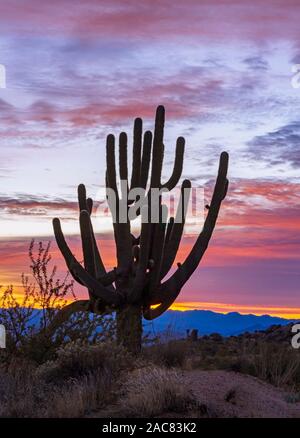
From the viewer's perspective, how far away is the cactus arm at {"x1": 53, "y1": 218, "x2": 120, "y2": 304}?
18031mm

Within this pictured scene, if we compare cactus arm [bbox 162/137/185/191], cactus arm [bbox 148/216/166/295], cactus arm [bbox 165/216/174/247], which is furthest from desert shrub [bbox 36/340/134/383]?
cactus arm [bbox 162/137/185/191]

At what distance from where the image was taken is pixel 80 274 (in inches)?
707

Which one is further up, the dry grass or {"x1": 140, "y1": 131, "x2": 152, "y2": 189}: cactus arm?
{"x1": 140, "y1": 131, "x2": 152, "y2": 189}: cactus arm

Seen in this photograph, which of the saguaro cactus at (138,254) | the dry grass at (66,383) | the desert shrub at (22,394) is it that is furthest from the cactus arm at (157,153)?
the desert shrub at (22,394)

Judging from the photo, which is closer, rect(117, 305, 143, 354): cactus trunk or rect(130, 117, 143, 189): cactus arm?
rect(117, 305, 143, 354): cactus trunk

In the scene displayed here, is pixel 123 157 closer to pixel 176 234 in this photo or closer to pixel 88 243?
pixel 176 234

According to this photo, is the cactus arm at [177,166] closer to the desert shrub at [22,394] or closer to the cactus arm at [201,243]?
the cactus arm at [201,243]

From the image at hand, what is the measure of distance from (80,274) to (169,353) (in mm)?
3005

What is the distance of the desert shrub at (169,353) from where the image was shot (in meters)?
18.5

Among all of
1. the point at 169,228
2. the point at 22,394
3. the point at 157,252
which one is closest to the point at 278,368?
the point at 157,252

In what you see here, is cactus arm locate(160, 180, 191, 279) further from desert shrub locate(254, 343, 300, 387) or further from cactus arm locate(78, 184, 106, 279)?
desert shrub locate(254, 343, 300, 387)

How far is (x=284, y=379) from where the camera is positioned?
1725 cm

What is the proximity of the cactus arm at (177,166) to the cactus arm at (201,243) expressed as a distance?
1.08 meters
